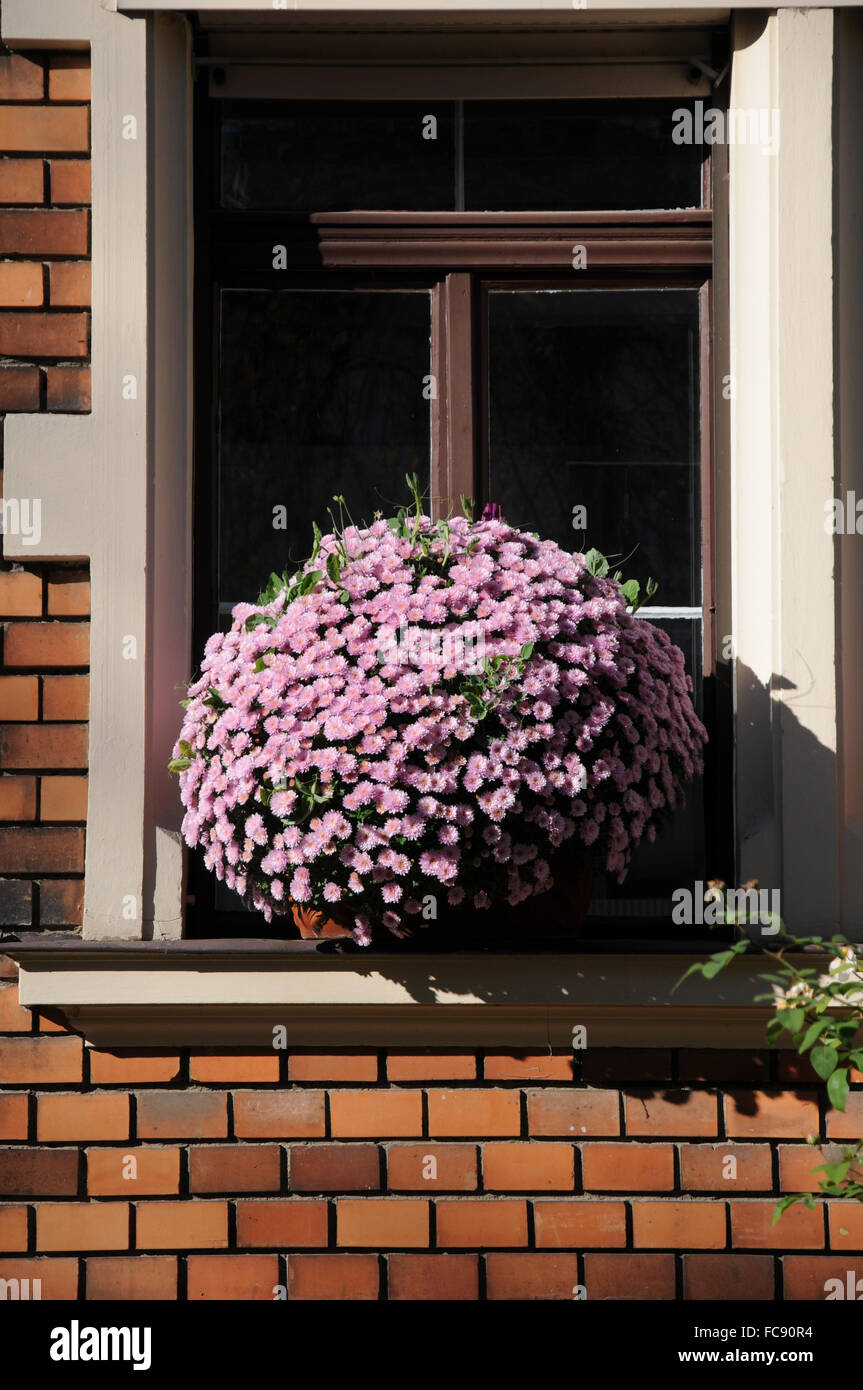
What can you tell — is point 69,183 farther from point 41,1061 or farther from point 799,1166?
point 799,1166

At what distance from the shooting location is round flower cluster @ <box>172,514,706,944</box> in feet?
8.71

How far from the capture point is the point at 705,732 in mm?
2992

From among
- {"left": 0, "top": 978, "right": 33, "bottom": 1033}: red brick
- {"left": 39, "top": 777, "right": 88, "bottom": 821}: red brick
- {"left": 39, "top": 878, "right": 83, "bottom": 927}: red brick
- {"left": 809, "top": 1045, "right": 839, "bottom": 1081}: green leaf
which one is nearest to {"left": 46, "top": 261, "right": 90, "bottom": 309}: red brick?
{"left": 39, "top": 777, "right": 88, "bottom": 821}: red brick

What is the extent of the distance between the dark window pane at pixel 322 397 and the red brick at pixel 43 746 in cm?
75

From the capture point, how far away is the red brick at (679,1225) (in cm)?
294

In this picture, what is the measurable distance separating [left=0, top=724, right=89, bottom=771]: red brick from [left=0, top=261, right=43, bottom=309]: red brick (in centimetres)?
99

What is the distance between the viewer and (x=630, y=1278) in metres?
2.93

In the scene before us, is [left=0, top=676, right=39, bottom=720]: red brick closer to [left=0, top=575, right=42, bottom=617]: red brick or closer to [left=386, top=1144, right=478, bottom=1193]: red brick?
[left=0, top=575, right=42, bottom=617]: red brick

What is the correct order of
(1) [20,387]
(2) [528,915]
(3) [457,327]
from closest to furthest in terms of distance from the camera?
(2) [528,915] < (1) [20,387] < (3) [457,327]

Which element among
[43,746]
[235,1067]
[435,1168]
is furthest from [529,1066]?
[43,746]

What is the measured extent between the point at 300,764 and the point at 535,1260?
4.00 feet

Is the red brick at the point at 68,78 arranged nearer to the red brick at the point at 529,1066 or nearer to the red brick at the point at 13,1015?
the red brick at the point at 13,1015

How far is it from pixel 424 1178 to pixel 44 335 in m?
2.10
